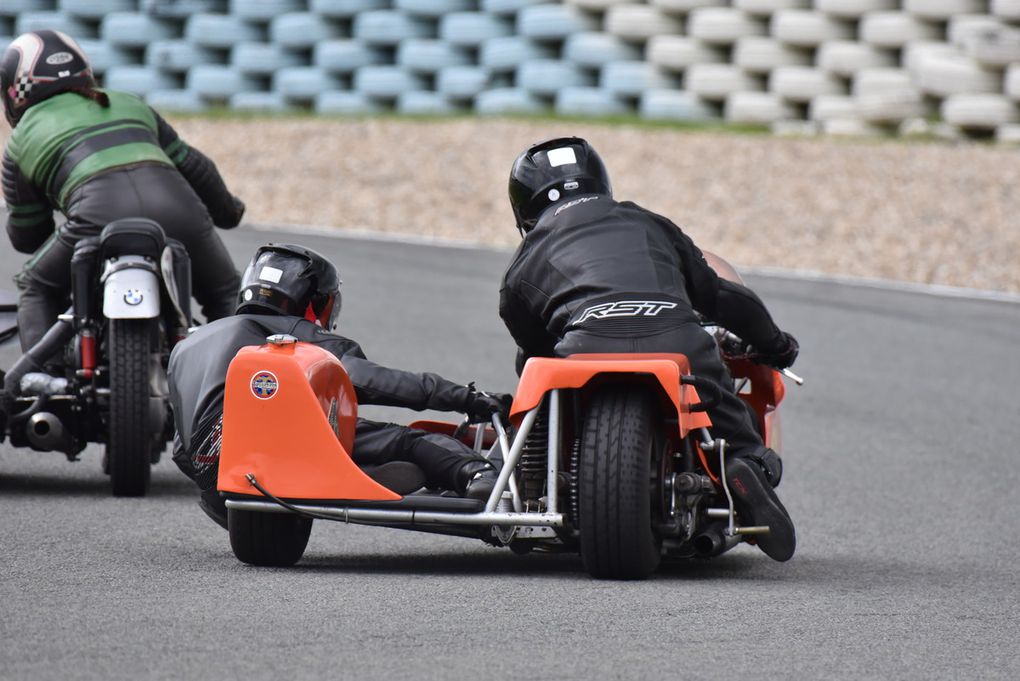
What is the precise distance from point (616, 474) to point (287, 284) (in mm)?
1401

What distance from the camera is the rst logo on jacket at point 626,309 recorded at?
5695 mm

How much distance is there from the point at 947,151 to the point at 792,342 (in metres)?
12.3

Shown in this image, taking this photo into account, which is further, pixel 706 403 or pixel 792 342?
pixel 792 342

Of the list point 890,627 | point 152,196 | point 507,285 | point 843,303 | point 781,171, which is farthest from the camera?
point 781,171

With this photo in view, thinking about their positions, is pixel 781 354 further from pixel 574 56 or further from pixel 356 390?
pixel 574 56

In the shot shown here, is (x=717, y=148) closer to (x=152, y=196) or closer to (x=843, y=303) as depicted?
(x=843, y=303)

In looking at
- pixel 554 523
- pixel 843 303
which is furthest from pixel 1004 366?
pixel 554 523

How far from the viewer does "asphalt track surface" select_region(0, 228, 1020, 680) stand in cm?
442

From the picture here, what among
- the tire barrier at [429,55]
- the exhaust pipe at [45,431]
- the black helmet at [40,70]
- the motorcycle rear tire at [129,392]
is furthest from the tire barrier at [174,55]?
the motorcycle rear tire at [129,392]

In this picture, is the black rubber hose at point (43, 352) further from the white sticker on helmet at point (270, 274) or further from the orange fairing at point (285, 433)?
the orange fairing at point (285, 433)

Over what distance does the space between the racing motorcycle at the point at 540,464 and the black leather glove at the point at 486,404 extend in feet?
0.13

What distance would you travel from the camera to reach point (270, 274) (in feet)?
20.1

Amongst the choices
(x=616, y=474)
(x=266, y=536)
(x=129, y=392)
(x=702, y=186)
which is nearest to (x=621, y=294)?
(x=616, y=474)

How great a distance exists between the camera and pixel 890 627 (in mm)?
5051
